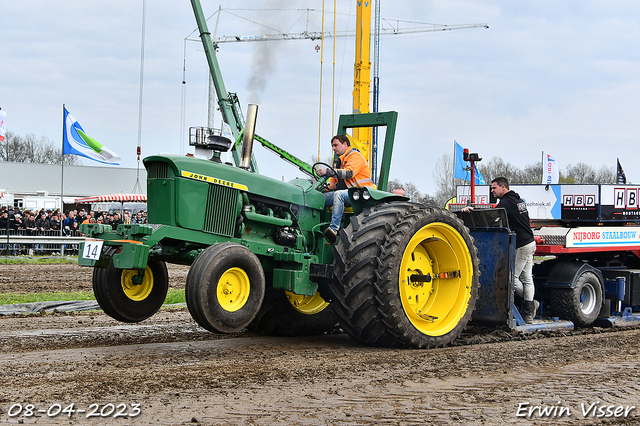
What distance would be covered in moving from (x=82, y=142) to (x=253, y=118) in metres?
17.3

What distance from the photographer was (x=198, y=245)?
21.0ft

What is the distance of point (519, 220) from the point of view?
27.6ft

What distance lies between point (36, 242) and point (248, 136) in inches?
617

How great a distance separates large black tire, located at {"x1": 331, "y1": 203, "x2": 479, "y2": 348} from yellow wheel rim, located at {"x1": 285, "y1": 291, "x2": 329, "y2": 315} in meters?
1.23

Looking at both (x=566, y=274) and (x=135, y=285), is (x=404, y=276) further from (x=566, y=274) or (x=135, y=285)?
(x=566, y=274)

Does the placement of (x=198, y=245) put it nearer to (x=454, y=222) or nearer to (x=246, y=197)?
(x=246, y=197)

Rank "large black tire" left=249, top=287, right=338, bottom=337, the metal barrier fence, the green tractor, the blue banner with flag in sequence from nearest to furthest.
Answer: the green tractor, "large black tire" left=249, top=287, right=338, bottom=337, the metal barrier fence, the blue banner with flag

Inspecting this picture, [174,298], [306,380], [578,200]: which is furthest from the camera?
[578,200]

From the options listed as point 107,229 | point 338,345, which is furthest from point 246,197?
point 338,345

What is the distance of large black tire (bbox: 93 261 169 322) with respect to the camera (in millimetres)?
6254

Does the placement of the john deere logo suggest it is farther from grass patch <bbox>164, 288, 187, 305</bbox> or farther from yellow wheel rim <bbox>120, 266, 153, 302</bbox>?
grass patch <bbox>164, 288, 187, 305</bbox>

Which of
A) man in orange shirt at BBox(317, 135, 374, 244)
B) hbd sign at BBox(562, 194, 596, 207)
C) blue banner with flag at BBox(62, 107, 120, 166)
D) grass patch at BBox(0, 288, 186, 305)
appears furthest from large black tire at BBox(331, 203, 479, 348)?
blue banner with flag at BBox(62, 107, 120, 166)

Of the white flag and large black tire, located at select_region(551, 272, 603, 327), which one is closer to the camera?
large black tire, located at select_region(551, 272, 603, 327)

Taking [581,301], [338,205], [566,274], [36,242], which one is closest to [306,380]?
[338,205]
